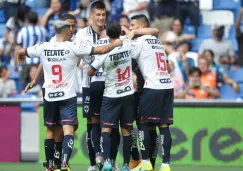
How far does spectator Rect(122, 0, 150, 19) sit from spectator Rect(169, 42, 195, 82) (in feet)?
4.31

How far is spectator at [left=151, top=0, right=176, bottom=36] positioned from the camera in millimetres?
20109

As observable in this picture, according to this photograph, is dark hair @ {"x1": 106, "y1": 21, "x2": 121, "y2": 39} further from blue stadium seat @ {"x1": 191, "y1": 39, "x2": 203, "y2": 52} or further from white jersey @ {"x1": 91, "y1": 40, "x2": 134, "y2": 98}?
blue stadium seat @ {"x1": 191, "y1": 39, "x2": 203, "y2": 52}

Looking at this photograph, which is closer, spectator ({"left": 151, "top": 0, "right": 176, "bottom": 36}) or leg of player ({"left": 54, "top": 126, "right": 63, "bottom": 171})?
leg of player ({"left": 54, "top": 126, "right": 63, "bottom": 171})

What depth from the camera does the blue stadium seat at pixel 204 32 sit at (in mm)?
20641

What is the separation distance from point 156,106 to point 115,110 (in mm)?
619

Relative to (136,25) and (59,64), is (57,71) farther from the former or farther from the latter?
(136,25)

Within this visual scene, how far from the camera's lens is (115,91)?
43.6ft

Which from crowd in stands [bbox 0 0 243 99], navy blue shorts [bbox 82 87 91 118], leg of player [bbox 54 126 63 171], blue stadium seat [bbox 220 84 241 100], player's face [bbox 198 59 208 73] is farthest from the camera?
blue stadium seat [bbox 220 84 241 100]

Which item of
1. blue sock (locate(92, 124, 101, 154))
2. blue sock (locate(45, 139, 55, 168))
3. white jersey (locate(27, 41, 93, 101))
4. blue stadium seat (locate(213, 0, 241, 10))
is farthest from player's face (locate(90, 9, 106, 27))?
blue stadium seat (locate(213, 0, 241, 10))

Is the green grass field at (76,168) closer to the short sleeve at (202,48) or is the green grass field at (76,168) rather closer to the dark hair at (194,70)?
the dark hair at (194,70)

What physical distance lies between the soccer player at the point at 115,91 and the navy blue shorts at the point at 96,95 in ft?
1.28

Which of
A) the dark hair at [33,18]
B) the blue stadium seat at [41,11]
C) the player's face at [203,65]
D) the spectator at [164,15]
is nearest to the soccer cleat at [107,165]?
the player's face at [203,65]

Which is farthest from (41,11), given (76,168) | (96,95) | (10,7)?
(96,95)

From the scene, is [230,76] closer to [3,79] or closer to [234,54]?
[234,54]
